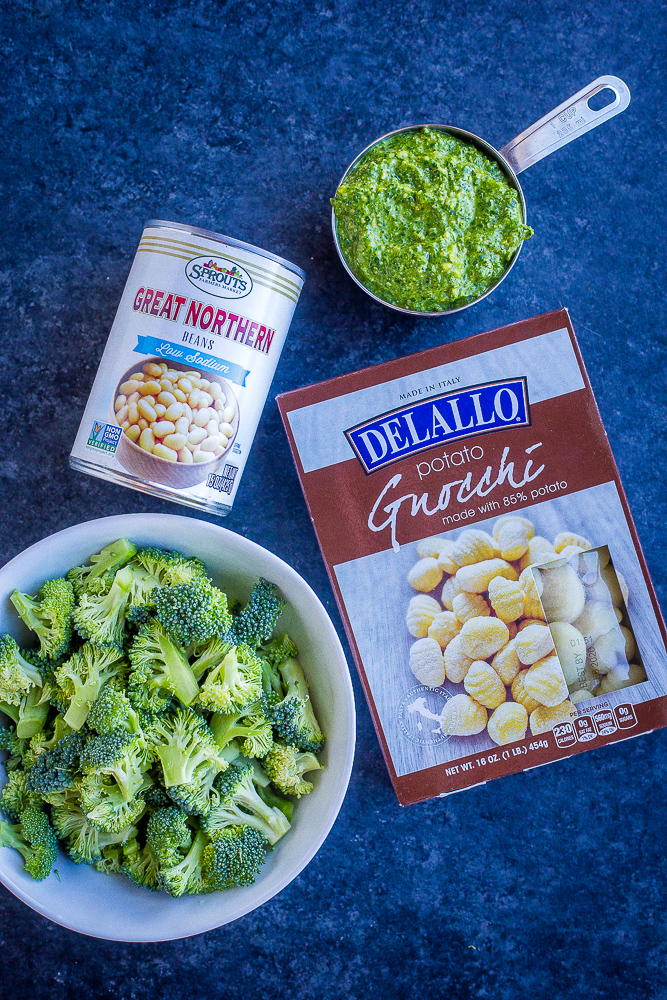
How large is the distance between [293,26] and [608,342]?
41.0 inches

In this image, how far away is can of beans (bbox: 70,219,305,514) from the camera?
1.35 meters

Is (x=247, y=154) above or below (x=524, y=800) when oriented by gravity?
above

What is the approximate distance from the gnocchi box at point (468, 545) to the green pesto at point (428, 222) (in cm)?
18

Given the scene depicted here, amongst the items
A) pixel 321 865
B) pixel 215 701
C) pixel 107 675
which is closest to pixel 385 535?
pixel 215 701

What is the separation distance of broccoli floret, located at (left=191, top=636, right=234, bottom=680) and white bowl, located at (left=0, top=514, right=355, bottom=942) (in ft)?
0.52

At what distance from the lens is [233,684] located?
1.32 metres

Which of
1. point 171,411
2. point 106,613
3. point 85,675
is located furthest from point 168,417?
point 85,675

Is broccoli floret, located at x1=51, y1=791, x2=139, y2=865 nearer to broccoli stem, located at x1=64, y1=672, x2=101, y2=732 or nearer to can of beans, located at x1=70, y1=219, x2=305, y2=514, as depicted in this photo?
broccoli stem, located at x1=64, y1=672, x2=101, y2=732

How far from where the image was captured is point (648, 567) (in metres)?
1.70

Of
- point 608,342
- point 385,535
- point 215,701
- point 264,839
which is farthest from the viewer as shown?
point 608,342

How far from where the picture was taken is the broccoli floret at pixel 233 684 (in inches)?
51.5

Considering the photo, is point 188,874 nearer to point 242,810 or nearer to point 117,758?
point 242,810

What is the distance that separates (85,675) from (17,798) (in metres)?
0.29

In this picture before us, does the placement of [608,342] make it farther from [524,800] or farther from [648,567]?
[524,800]
